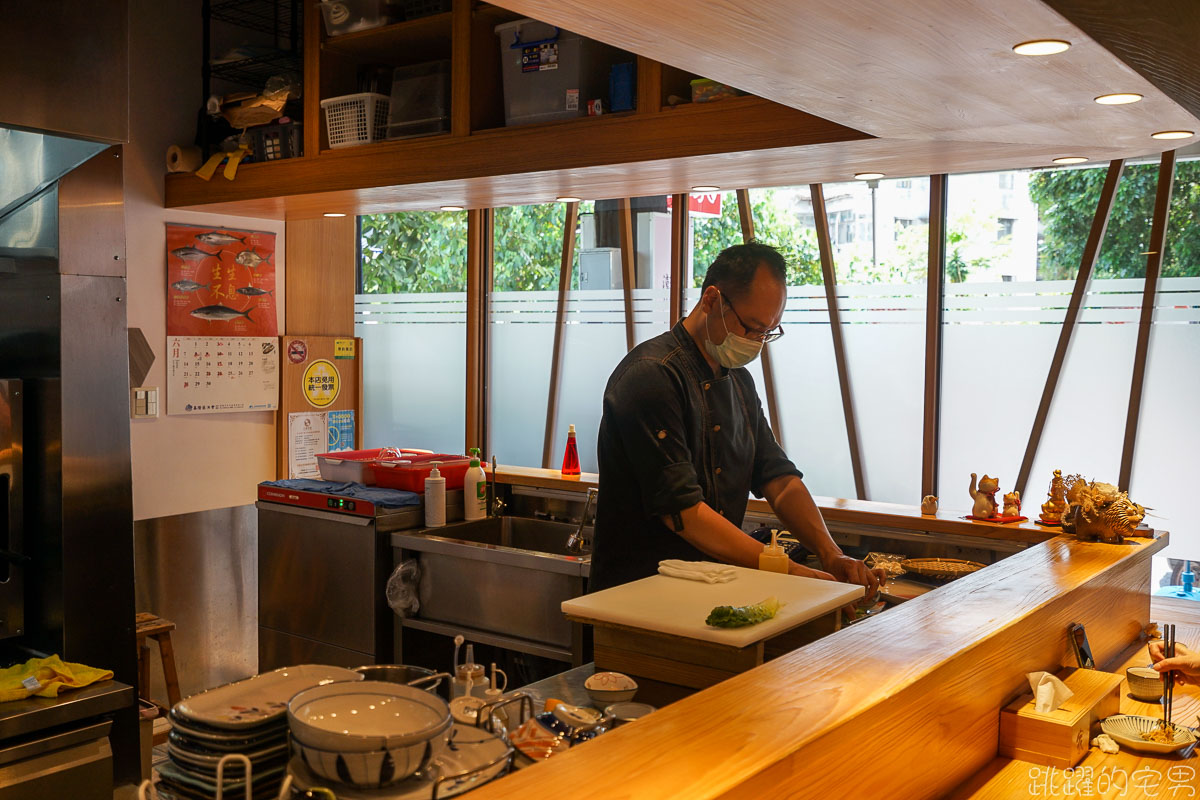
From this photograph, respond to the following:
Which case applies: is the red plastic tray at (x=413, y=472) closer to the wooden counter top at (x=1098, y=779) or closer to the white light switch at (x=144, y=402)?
the white light switch at (x=144, y=402)

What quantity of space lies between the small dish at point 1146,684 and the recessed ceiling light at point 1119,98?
1.16 m

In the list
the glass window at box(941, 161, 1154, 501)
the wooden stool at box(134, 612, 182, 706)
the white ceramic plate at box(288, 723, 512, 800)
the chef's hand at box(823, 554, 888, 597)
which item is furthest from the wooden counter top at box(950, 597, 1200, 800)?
the wooden stool at box(134, 612, 182, 706)

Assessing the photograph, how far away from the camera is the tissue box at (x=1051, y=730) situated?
1746mm

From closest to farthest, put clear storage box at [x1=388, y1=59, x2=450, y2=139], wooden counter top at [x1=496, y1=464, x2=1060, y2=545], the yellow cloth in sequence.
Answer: the yellow cloth
wooden counter top at [x1=496, y1=464, x2=1060, y2=545]
clear storage box at [x1=388, y1=59, x2=450, y2=139]

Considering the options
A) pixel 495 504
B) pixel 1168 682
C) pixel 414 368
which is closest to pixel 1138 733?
pixel 1168 682

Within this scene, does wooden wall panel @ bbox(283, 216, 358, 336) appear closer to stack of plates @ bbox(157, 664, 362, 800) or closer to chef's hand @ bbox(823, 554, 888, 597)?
chef's hand @ bbox(823, 554, 888, 597)

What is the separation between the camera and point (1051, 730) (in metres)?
1.75

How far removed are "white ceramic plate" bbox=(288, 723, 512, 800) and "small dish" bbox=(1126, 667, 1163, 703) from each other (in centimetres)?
152

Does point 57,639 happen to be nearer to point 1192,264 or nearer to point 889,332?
point 889,332

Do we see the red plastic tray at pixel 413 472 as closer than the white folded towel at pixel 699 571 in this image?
No

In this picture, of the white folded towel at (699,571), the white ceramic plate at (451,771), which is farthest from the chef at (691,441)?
the white ceramic plate at (451,771)

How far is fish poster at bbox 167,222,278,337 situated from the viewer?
4.27 m

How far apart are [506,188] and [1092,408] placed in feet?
8.70

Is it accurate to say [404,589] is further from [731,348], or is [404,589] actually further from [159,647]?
[731,348]
